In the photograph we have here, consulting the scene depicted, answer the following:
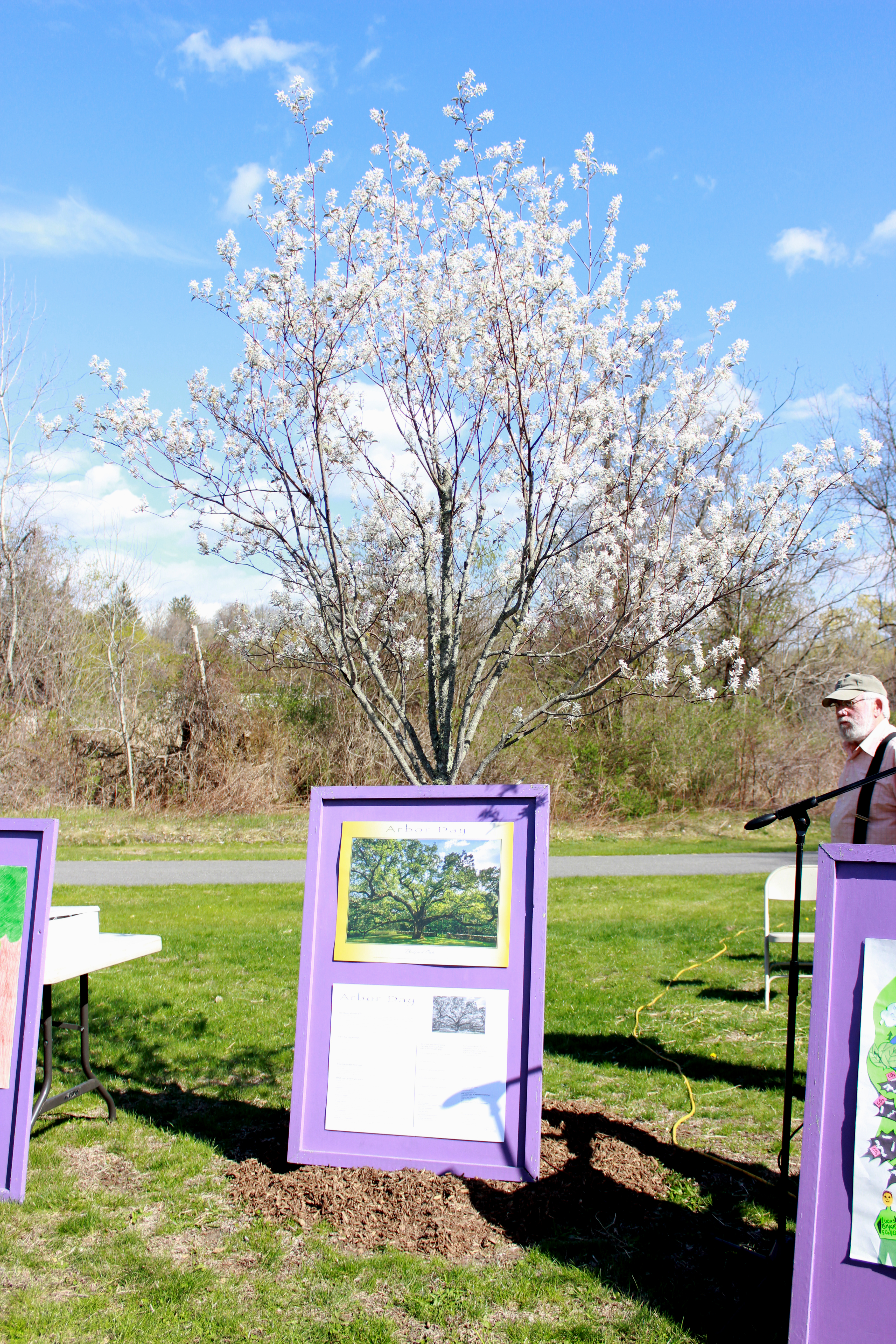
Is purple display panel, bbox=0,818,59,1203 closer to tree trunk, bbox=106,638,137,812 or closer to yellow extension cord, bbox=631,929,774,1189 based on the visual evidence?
yellow extension cord, bbox=631,929,774,1189

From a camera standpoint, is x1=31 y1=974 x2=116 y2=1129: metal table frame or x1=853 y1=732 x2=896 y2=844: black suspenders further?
x1=31 y1=974 x2=116 y2=1129: metal table frame

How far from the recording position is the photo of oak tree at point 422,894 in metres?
3.66

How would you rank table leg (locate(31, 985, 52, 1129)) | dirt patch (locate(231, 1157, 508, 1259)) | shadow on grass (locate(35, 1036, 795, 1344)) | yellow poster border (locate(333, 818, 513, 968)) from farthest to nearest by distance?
table leg (locate(31, 985, 52, 1129)) < yellow poster border (locate(333, 818, 513, 968)) < dirt patch (locate(231, 1157, 508, 1259)) < shadow on grass (locate(35, 1036, 795, 1344))

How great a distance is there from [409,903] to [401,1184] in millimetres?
1020

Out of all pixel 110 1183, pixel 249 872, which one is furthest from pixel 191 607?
pixel 110 1183

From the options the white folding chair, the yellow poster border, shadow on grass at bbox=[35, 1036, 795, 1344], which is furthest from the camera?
the white folding chair

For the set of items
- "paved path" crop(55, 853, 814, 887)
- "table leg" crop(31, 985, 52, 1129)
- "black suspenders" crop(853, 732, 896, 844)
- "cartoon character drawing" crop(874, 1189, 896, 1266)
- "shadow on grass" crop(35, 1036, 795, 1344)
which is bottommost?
"paved path" crop(55, 853, 814, 887)

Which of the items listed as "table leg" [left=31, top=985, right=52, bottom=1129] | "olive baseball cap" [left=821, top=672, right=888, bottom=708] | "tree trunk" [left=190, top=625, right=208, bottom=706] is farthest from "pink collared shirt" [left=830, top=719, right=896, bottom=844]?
"tree trunk" [left=190, top=625, right=208, bottom=706]

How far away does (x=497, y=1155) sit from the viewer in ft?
11.4

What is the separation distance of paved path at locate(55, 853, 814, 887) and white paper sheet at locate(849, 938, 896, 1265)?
995cm

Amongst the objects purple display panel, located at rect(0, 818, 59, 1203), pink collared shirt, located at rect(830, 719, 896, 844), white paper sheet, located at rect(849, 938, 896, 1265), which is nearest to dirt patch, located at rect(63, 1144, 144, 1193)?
purple display panel, located at rect(0, 818, 59, 1203)

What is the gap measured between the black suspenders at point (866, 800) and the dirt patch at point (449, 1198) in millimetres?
1567

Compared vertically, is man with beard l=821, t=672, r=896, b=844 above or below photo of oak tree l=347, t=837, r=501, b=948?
above

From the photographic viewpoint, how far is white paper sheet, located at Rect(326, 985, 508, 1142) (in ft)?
11.6
